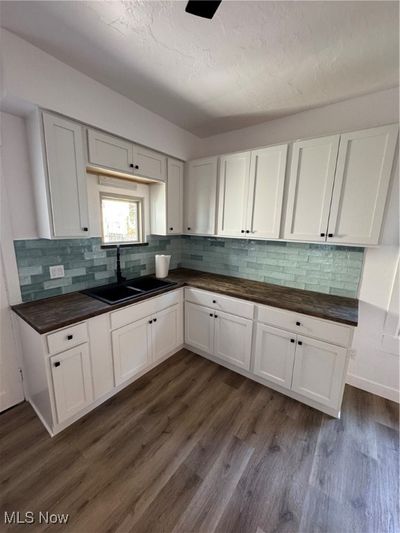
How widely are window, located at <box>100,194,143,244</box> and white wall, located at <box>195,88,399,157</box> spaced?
126cm

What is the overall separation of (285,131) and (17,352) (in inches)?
126

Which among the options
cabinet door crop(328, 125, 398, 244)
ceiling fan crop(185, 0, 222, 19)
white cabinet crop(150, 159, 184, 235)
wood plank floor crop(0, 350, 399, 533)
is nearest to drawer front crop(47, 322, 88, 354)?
wood plank floor crop(0, 350, 399, 533)

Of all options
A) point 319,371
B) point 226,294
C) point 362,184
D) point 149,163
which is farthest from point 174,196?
point 319,371

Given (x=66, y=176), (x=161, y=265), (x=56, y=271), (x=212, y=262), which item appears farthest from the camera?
(x=212, y=262)

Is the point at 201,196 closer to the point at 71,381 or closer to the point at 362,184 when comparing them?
the point at 362,184

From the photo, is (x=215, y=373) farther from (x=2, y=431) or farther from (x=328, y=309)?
(x=2, y=431)

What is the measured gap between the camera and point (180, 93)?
1.85 meters

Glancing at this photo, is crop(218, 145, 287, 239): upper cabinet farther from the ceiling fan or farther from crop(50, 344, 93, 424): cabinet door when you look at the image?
crop(50, 344, 93, 424): cabinet door

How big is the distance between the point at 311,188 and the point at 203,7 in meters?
1.44

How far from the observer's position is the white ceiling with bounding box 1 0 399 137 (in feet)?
3.64

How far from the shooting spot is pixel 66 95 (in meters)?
1.55

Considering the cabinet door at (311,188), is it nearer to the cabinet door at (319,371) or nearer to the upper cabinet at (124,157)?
the cabinet door at (319,371)

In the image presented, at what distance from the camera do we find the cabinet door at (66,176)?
1.55 meters

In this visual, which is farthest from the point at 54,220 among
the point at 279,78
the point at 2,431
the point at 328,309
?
the point at 328,309
